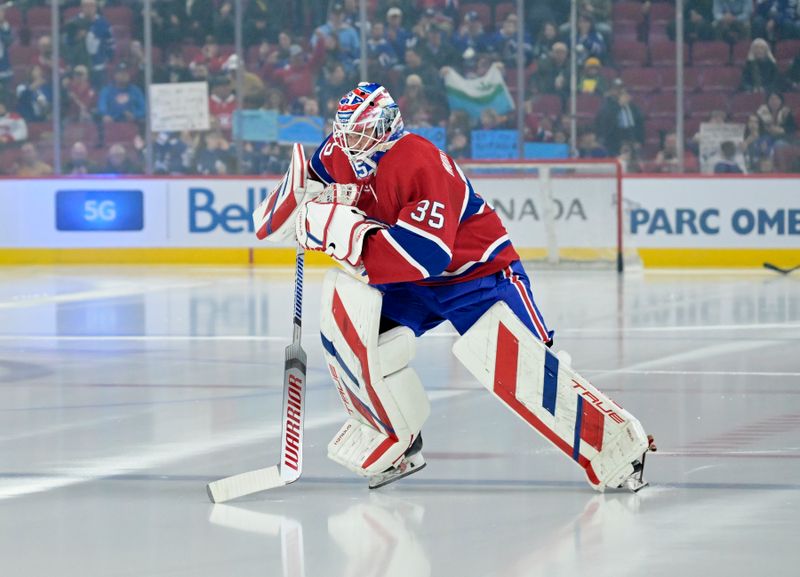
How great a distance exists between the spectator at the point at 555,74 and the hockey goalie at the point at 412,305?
916cm

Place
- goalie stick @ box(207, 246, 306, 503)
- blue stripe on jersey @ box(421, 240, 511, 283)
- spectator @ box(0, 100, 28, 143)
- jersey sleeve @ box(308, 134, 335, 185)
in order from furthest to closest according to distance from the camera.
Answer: spectator @ box(0, 100, 28, 143)
jersey sleeve @ box(308, 134, 335, 185)
blue stripe on jersey @ box(421, 240, 511, 283)
goalie stick @ box(207, 246, 306, 503)

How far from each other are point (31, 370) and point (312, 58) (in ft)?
24.5

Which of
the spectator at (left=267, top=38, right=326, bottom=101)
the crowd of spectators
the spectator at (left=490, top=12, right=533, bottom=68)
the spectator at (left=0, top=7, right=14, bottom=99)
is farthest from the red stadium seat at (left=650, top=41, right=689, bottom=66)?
the spectator at (left=0, top=7, right=14, bottom=99)

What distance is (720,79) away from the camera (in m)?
12.7

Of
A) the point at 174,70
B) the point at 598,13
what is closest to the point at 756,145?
the point at 598,13

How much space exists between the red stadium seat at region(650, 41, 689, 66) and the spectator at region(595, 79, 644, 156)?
0.38 metres

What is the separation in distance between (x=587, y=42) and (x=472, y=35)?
1.05m

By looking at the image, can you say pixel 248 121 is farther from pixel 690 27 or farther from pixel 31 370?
pixel 31 370

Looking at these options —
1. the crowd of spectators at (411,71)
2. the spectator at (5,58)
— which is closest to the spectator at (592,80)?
the crowd of spectators at (411,71)

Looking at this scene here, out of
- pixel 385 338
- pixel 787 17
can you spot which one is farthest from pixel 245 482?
pixel 787 17

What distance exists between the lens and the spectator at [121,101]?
1324cm

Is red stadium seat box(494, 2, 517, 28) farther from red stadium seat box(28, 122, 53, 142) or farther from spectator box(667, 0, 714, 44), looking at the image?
red stadium seat box(28, 122, 53, 142)

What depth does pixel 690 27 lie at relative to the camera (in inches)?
506

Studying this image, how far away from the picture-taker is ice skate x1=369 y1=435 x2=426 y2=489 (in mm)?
3754
